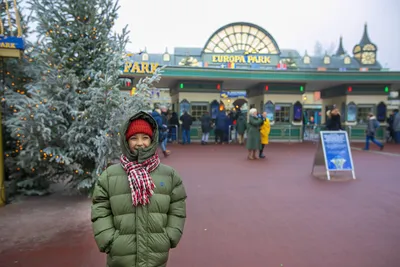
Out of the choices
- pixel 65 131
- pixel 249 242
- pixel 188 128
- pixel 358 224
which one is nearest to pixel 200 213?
pixel 249 242

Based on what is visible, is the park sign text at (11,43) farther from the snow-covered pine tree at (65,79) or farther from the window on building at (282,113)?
the window on building at (282,113)

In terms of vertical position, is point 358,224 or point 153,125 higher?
point 153,125

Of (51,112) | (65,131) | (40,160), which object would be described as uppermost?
(51,112)

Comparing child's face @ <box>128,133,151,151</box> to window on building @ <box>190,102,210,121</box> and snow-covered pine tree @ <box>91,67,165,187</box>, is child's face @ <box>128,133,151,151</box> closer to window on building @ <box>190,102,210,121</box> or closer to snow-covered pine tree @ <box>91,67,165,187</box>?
snow-covered pine tree @ <box>91,67,165,187</box>

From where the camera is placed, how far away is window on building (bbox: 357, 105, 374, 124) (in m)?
16.5

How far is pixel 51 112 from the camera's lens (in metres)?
4.80

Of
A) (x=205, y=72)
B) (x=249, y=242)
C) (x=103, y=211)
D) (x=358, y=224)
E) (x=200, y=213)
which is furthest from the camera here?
(x=205, y=72)

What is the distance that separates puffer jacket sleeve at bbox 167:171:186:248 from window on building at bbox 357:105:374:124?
55.6 ft

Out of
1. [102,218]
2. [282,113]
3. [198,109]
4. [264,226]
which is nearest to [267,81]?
[282,113]

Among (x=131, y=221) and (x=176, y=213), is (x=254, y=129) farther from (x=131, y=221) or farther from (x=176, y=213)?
(x=131, y=221)

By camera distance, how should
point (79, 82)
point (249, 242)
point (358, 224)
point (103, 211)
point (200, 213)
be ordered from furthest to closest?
1. point (79, 82)
2. point (200, 213)
3. point (358, 224)
4. point (249, 242)
5. point (103, 211)

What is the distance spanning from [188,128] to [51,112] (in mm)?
9669

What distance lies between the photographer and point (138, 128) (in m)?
2.06

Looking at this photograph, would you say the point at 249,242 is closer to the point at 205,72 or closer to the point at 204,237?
the point at 204,237
